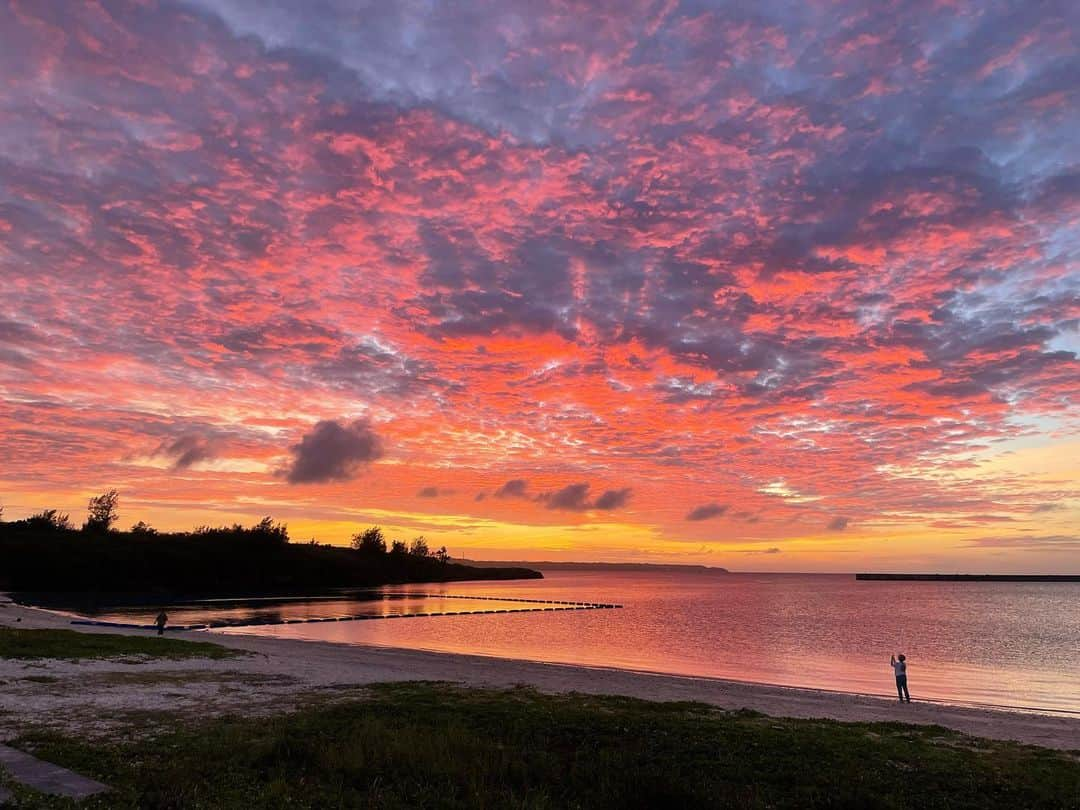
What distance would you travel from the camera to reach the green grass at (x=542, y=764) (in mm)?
12258

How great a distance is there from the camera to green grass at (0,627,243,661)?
32.3m

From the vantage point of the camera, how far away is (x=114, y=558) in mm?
154125

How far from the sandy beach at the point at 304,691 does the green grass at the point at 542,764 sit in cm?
338

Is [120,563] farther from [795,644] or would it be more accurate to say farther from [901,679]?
[901,679]

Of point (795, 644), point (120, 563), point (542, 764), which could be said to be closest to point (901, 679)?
point (542, 764)

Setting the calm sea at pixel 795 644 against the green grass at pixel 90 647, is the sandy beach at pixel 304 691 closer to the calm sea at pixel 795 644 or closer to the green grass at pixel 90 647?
the green grass at pixel 90 647

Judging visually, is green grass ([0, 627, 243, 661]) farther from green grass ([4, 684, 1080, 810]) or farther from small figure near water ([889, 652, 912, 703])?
small figure near water ([889, 652, 912, 703])

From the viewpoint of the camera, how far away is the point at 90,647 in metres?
35.3

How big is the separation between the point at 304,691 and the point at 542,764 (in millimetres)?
15600

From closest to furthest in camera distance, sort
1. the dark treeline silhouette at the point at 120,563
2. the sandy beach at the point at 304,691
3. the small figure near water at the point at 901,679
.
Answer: the sandy beach at the point at 304,691 < the small figure near water at the point at 901,679 < the dark treeline silhouette at the point at 120,563

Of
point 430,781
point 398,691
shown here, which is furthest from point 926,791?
point 398,691

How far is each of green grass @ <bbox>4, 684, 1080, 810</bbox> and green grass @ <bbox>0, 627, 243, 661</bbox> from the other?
1777cm

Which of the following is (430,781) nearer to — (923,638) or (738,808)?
(738,808)

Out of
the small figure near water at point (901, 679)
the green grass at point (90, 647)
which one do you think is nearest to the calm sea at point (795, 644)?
the small figure near water at point (901, 679)
